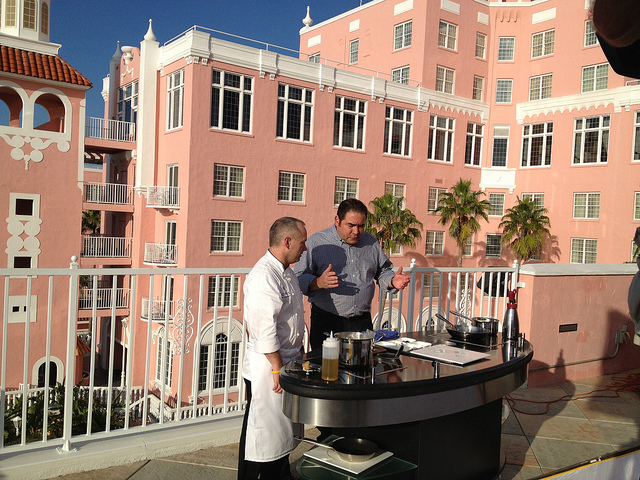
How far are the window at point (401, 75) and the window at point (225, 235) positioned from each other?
14.1 metres

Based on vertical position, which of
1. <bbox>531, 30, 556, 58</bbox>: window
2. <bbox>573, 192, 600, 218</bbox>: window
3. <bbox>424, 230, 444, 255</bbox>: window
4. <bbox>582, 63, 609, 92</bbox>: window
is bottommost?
<bbox>424, 230, 444, 255</bbox>: window

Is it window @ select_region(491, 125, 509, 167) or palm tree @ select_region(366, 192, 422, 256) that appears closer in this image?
palm tree @ select_region(366, 192, 422, 256)

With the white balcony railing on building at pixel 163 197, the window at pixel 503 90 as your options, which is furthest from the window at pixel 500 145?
the white balcony railing on building at pixel 163 197

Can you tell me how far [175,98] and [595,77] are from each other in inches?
889

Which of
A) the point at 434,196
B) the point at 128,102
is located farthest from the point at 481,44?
the point at 128,102

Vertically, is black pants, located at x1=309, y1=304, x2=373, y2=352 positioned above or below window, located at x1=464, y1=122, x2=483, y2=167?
below

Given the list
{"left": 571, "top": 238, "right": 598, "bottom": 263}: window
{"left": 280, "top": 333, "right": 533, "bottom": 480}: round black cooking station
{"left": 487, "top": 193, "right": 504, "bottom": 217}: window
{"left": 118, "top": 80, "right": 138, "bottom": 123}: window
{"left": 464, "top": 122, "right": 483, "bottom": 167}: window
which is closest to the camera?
A: {"left": 280, "top": 333, "right": 533, "bottom": 480}: round black cooking station

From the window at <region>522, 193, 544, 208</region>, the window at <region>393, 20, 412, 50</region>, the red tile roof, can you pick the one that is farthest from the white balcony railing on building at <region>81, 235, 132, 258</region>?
the window at <region>522, 193, 544, 208</region>

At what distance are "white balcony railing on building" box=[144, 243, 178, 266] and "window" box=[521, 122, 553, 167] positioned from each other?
21.3m

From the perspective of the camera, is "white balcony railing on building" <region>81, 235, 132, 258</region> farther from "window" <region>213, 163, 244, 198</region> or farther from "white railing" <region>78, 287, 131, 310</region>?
"window" <region>213, 163, 244, 198</region>

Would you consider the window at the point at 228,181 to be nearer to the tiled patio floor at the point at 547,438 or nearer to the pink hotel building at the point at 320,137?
the pink hotel building at the point at 320,137

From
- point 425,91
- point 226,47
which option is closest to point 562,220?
point 425,91

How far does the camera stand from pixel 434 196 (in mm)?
33469

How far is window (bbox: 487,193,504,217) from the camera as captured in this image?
113 feet
